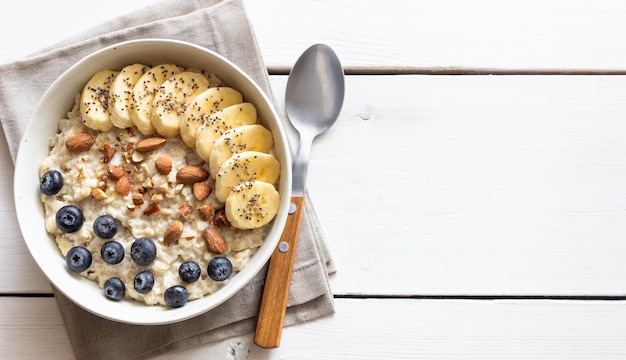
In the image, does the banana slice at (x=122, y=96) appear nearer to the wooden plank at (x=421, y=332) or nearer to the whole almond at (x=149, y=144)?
the whole almond at (x=149, y=144)

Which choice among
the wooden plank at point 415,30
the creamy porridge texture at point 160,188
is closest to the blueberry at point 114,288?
the creamy porridge texture at point 160,188

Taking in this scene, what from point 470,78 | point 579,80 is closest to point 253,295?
point 470,78

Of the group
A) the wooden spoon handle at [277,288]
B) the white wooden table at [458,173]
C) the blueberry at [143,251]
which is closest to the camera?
the blueberry at [143,251]

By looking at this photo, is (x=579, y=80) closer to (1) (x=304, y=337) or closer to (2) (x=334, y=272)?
(2) (x=334, y=272)

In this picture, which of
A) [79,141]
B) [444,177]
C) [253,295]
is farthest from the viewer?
[444,177]

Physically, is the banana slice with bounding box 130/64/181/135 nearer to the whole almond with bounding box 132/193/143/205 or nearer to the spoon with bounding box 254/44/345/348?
the whole almond with bounding box 132/193/143/205
